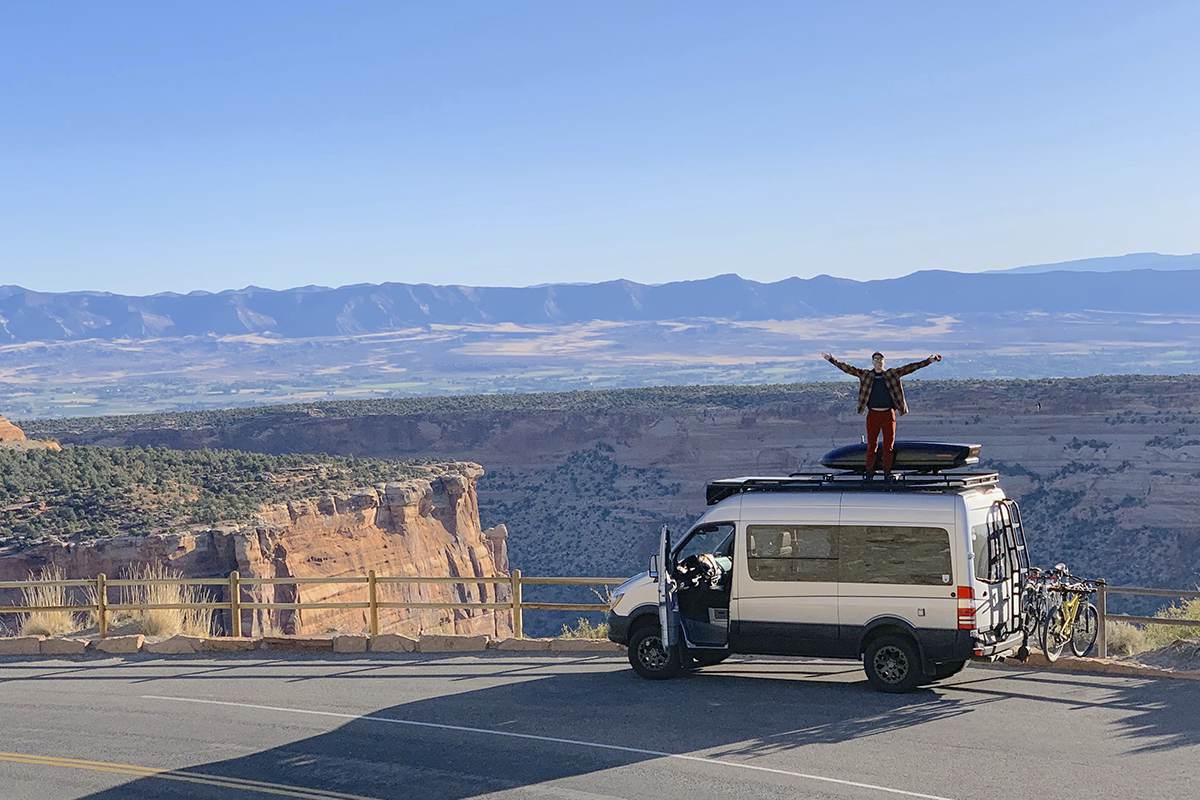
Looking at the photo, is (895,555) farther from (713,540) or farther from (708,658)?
(708,658)

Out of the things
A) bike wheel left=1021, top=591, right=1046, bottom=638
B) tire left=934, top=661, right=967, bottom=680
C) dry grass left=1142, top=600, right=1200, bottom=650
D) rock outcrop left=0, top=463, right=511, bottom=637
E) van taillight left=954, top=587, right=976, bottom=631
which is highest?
van taillight left=954, top=587, right=976, bottom=631

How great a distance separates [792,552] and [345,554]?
90.4 feet

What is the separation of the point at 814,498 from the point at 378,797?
20.1ft

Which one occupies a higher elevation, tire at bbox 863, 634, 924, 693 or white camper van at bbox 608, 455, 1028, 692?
white camper van at bbox 608, 455, 1028, 692

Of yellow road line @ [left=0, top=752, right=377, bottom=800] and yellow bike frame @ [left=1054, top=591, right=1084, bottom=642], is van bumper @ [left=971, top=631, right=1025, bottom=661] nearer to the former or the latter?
yellow bike frame @ [left=1054, top=591, right=1084, bottom=642]

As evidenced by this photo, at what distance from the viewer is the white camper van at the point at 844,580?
1466 cm

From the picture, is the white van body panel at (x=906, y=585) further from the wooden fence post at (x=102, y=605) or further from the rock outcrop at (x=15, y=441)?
the rock outcrop at (x=15, y=441)

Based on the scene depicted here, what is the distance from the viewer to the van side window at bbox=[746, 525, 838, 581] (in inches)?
603

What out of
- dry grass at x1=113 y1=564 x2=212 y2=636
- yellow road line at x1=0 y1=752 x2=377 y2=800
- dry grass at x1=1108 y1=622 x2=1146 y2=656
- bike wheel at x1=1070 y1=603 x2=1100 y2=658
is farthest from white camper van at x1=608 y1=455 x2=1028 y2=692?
dry grass at x1=113 y1=564 x2=212 y2=636

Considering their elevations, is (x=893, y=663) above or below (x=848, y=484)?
below

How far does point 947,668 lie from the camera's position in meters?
15.1

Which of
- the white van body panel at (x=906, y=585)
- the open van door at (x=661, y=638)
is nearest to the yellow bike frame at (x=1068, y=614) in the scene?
the white van body panel at (x=906, y=585)

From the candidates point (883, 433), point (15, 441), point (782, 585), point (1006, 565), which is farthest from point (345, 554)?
point (1006, 565)

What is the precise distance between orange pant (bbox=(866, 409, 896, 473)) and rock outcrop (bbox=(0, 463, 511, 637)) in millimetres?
12448
